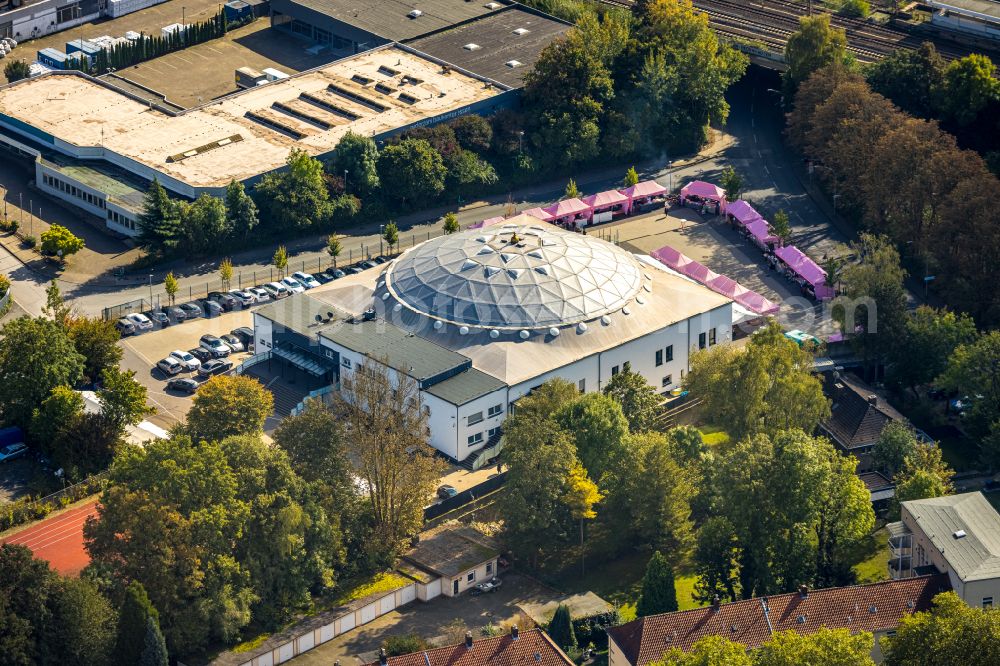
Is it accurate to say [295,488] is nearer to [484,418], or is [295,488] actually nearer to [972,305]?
[484,418]

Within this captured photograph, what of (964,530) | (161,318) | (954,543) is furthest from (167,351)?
(964,530)

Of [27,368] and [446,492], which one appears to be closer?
[446,492]

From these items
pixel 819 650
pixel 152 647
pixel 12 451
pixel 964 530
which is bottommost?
pixel 12 451

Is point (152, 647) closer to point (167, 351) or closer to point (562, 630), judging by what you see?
point (562, 630)

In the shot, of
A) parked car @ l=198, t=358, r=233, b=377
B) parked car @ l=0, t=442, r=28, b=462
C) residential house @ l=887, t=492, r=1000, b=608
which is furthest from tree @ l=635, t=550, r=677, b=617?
parked car @ l=0, t=442, r=28, b=462

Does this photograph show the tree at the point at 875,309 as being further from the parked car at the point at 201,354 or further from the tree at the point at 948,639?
the parked car at the point at 201,354

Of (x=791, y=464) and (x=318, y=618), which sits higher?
(x=791, y=464)

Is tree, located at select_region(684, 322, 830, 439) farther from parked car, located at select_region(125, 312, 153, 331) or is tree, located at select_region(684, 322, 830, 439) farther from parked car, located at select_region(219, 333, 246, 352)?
parked car, located at select_region(125, 312, 153, 331)

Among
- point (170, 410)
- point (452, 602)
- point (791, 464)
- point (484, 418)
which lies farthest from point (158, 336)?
point (791, 464)
